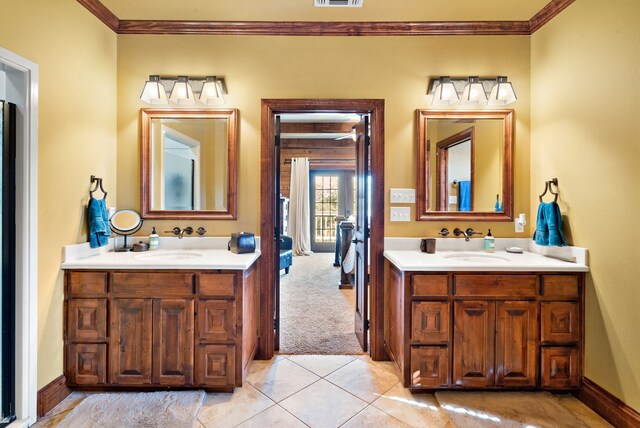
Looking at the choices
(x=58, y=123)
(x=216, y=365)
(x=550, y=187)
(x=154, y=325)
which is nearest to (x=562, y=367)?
(x=550, y=187)

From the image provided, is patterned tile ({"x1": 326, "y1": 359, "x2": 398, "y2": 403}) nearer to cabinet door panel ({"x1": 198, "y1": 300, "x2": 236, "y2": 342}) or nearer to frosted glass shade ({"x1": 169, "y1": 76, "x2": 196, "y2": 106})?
cabinet door panel ({"x1": 198, "y1": 300, "x2": 236, "y2": 342})

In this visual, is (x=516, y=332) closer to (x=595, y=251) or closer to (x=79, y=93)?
(x=595, y=251)

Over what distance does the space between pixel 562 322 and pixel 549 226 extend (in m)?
0.63

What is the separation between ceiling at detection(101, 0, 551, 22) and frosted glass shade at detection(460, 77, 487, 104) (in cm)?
50

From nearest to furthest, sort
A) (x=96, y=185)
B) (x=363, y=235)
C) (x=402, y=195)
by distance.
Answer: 1. (x=96, y=185)
2. (x=402, y=195)
3. (x=363, y=235)

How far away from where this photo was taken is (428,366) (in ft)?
6.57

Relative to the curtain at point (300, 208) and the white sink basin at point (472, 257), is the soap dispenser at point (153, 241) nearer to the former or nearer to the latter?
the white sink basin at point (472, 257)

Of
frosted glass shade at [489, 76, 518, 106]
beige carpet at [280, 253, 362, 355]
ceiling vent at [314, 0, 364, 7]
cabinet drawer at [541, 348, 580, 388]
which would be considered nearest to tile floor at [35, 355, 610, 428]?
cabinet drawer at [541, 348, 580, 388]

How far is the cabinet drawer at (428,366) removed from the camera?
1997 mm

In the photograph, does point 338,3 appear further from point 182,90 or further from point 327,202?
point 327,202

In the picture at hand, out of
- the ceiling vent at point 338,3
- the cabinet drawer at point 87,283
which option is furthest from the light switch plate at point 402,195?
the cabinet drawer at point 87,283

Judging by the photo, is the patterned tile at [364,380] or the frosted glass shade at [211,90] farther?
the frosted glass shade at [211,90]

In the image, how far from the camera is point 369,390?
6.91 ft

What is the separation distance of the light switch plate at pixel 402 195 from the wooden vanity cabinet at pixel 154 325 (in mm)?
1336
